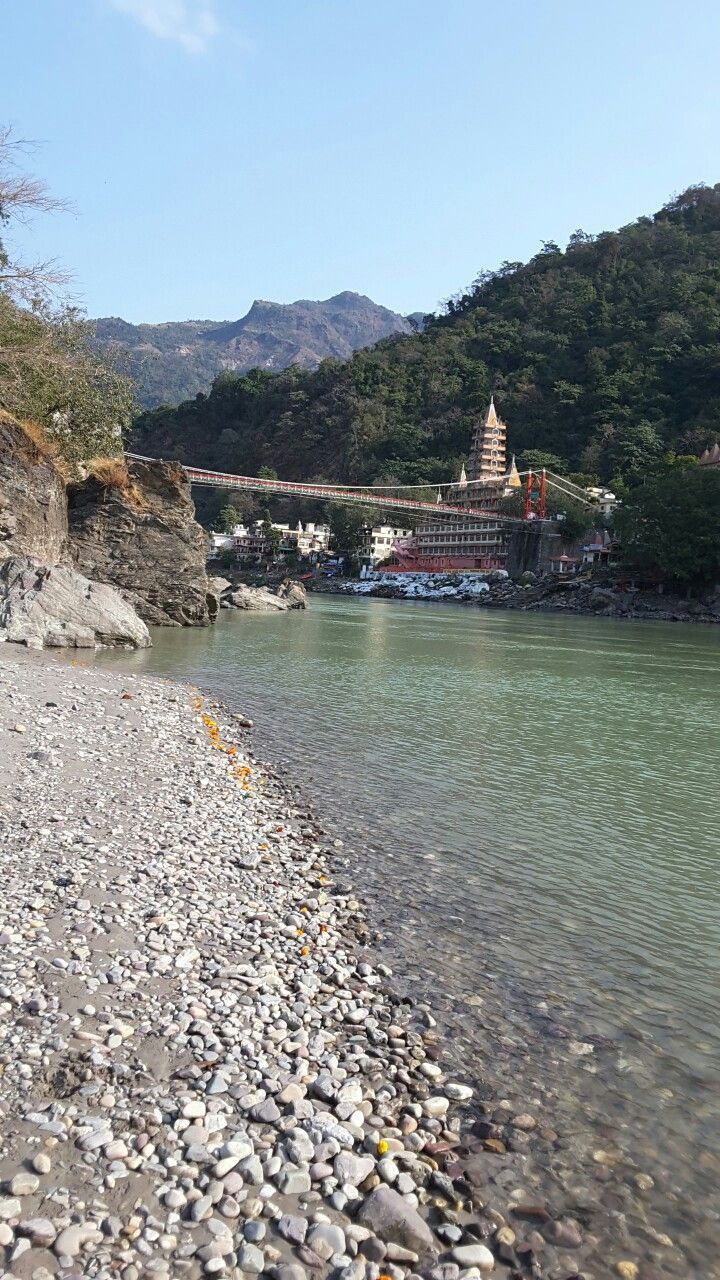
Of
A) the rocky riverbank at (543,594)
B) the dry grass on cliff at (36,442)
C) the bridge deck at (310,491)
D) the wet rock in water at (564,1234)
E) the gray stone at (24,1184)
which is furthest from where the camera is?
the rocky riverbank at (543,594)

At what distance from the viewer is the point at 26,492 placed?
18.2 metres

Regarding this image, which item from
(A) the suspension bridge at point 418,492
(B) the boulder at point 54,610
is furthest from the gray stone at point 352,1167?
(A) the suspension bridge at point 418,492

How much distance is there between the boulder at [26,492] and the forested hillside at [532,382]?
180ft

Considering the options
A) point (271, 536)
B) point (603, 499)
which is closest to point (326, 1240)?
point (603, 499)

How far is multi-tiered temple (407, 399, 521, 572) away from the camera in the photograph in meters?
79.8

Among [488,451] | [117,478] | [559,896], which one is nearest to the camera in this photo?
[559,896]

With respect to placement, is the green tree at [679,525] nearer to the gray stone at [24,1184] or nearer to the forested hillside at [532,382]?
the forested hillside at [532,382]

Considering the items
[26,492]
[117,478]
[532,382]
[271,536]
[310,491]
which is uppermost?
[532,382]

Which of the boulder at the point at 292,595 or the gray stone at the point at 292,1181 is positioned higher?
the boulder at the point at 292,595

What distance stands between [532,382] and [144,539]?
85.8m

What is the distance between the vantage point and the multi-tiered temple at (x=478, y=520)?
79750 millimetres

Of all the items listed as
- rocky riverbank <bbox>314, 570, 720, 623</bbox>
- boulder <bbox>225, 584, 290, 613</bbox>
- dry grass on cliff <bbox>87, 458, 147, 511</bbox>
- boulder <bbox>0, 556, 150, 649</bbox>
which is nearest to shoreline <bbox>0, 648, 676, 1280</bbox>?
boulder <bbox>0, 556, 150, 649</bbox>

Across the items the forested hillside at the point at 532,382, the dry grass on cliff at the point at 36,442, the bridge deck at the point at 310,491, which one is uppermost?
the forested hillside at the point at 532,382

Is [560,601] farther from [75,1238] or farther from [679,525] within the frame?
[75,1238]
